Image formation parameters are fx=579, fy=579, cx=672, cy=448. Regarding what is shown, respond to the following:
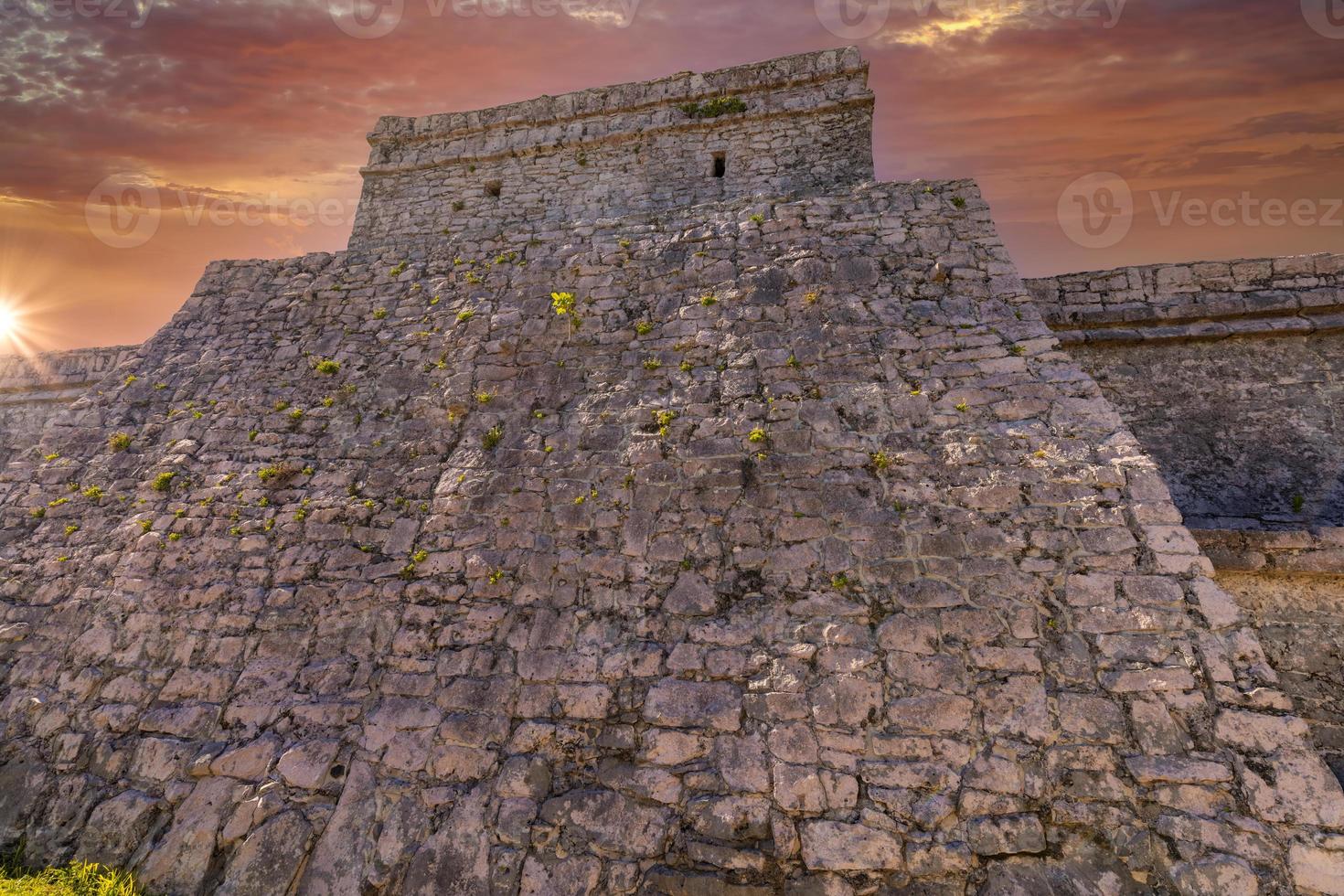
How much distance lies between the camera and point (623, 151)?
422 inches

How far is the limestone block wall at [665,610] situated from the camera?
3.54 metres

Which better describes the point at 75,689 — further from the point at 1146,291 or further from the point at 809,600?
the point at 1146,291

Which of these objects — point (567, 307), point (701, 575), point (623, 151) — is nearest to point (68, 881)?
point (701, 575)

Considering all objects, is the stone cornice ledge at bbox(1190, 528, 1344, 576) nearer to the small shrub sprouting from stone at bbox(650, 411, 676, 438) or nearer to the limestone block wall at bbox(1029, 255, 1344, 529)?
the limestone block wall at bbox(1029, 255, 1344, 529)

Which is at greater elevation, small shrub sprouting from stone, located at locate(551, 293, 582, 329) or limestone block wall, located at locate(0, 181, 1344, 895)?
small shrub sprouting from stone, located at locate(551, 293, 582, 329)

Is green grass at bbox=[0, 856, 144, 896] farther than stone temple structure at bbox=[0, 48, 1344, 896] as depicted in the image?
Yes

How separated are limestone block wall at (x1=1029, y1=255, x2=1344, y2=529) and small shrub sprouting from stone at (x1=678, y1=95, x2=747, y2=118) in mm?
6286

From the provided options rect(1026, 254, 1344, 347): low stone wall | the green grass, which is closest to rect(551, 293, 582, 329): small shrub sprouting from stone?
rect(1026, 254, 1344, 347): low stone wall

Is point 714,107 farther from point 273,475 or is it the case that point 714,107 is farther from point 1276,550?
point 1276,550

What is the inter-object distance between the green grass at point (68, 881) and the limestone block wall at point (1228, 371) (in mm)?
9163

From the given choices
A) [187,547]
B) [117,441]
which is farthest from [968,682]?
[117,441]

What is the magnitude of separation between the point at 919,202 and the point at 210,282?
8.78 m

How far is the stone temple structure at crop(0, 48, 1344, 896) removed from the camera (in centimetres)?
357

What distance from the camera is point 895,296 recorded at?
17.7 feet
